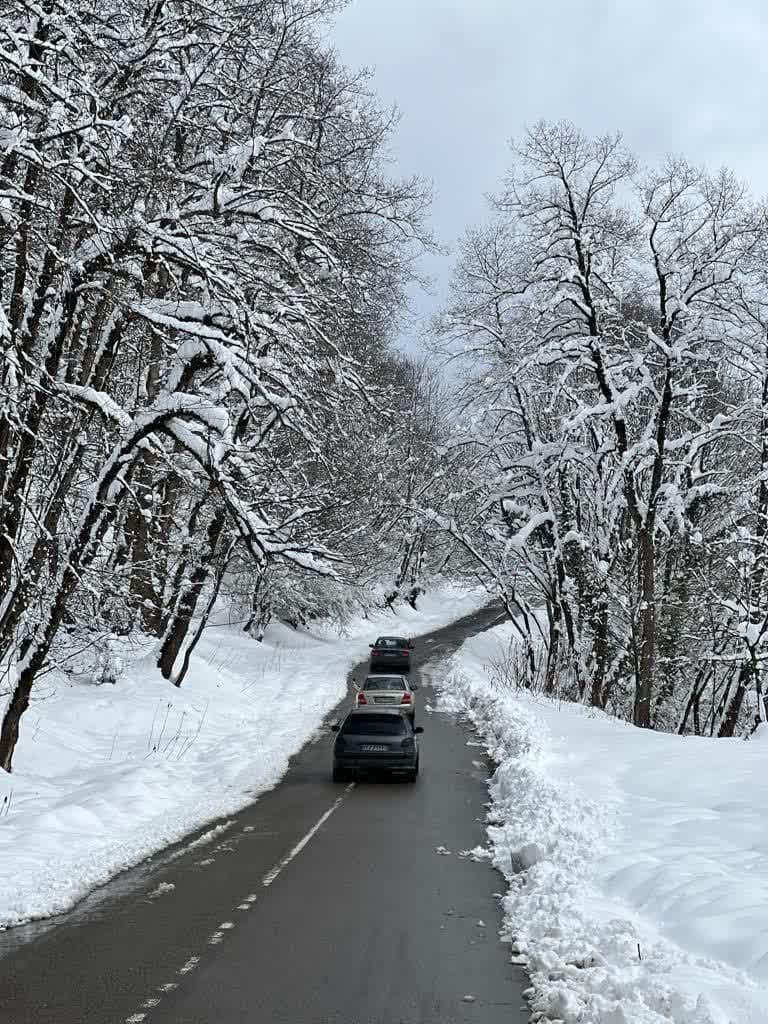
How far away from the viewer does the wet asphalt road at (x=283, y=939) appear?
22.4ft

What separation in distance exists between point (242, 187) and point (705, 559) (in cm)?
2020

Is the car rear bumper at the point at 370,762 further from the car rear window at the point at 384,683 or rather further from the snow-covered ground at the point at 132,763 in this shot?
the car rear window at the point at 384,683

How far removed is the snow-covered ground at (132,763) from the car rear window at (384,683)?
6.31ft

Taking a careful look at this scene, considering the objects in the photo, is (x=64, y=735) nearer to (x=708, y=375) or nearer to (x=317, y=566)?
(x=317, y=566)

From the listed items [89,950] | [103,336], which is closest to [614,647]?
[103,336]

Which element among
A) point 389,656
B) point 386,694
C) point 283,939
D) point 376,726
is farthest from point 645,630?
point 283,939

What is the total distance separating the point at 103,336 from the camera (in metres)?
16.2

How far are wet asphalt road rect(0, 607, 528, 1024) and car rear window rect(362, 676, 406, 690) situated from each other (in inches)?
450

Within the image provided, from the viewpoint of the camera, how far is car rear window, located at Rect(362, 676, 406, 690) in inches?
1018

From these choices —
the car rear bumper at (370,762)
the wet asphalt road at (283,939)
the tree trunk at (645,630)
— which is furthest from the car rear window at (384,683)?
the wet asphalt road at (283,939)

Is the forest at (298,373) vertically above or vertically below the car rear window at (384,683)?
above

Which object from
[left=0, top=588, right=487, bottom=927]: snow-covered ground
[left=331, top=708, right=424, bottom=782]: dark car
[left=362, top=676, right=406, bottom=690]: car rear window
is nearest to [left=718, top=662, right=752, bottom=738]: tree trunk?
[left=362, top=676, right=406, bottom=690]: car rear window

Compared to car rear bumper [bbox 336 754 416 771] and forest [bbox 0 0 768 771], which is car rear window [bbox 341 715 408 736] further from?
forest [bbox 0 0 768 771]

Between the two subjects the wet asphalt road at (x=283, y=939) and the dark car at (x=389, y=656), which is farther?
the dark car at (x=389, y=656)
